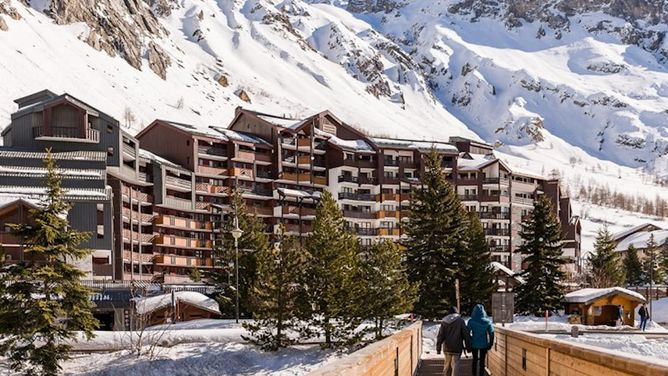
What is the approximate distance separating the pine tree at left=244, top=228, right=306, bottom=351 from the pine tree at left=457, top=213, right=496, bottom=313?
47.3 feet

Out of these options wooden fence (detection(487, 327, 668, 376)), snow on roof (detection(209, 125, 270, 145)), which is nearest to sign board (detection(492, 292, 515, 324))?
wooden fence (detection(487, 327, 668, 376))

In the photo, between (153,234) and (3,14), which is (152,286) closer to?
(153,234)

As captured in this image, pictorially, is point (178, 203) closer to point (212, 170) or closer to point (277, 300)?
point (212, 170)

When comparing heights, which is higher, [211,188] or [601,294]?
[211,188]

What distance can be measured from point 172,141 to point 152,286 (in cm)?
3003

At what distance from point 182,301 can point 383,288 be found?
1428 cm

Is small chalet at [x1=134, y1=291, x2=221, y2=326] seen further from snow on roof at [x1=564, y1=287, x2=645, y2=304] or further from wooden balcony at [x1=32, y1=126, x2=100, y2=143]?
snow on roof at [x1=564, y1=287, x2=645, y2=304]

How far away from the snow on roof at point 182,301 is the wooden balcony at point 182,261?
72.9ft

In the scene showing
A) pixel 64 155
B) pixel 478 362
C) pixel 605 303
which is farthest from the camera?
pixel 64 155

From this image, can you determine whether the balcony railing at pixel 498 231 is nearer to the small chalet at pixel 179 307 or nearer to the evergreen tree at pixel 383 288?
the small chalet at pixel 179 307

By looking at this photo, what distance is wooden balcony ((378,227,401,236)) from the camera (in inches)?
3622

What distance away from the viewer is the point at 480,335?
61.7 ft

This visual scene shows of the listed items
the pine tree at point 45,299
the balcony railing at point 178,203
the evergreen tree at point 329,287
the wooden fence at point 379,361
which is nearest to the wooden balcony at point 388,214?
the balcony railing at point 178,203

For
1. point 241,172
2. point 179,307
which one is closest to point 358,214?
point 241,172
